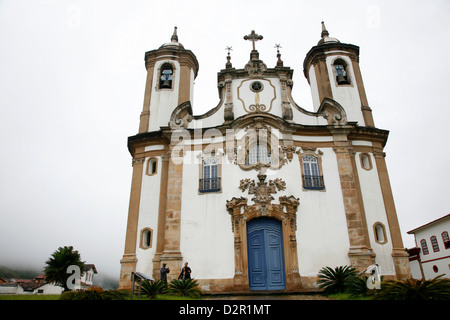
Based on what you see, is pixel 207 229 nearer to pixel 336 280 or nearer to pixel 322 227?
pixel 322 227

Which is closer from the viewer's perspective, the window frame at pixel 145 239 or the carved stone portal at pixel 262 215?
the carved stone portal at pixel 262 215

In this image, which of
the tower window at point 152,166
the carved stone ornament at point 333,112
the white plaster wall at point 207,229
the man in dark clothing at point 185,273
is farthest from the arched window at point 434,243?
the tower window at point 152,166

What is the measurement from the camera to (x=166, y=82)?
18.0 meters

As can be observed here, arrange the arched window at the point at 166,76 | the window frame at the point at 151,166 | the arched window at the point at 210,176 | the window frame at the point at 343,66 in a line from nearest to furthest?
the arched window at the point at 210,176 → the window frame at the point at 151,166 → the window frame at the point at 343,66 → the arched window at the point at 166,76

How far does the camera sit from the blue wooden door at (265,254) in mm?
12641

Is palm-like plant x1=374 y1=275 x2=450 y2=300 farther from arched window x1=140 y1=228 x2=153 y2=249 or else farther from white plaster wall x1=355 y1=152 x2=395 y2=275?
arched window x1=140 y1=228 x2=153 y2=249

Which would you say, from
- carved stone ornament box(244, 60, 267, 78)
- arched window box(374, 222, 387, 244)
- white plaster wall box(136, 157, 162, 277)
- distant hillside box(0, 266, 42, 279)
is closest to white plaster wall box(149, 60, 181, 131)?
white plaster wall box(136, 157, 162, 277)

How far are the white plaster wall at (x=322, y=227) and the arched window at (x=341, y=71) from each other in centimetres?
603

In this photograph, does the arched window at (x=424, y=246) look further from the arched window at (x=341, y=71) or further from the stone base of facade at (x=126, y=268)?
the stone base of facade at (x=126, y=268)

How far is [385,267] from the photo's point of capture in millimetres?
13242

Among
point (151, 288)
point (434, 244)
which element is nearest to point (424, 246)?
point (434, 244)

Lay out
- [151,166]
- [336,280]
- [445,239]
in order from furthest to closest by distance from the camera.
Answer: [445,239], [151,166], [336,280]

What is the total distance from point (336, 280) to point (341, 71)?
11.6 meters
